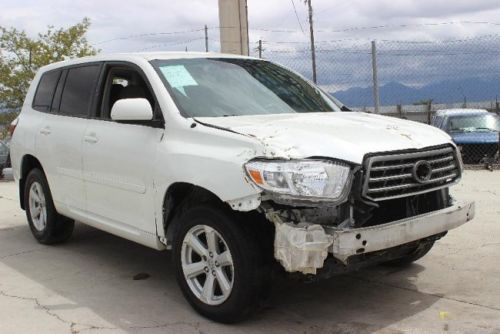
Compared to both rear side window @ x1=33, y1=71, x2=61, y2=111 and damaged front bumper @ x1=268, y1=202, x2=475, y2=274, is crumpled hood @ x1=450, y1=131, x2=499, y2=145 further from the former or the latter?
damaged front bumper @ x1=268, y1=202, x2=475, y2=274

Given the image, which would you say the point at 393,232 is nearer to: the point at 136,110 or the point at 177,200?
the point at 177,200

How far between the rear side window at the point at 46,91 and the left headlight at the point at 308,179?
3.56 m

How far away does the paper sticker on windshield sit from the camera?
4.73 metres

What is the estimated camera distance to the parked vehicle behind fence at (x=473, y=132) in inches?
509

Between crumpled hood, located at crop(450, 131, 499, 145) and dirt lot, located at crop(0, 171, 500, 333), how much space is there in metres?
7.09

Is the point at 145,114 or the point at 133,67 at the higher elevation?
the point at 133,67

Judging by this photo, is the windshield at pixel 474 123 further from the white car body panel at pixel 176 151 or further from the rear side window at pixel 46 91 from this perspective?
the rear side window at pixel 46 91

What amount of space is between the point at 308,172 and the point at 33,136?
3828 mm

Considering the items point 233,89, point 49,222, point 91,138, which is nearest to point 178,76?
point 233,89

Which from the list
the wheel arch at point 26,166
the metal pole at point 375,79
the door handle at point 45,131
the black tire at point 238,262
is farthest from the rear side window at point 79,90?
the metal pole at point 375,79

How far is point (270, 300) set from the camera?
459 cm

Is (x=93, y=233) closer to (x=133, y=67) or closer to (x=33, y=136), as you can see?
(x=33, y=136)

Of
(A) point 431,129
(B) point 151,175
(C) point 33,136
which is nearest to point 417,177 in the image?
(A) point 431,129

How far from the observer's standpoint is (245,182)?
12.1ft
